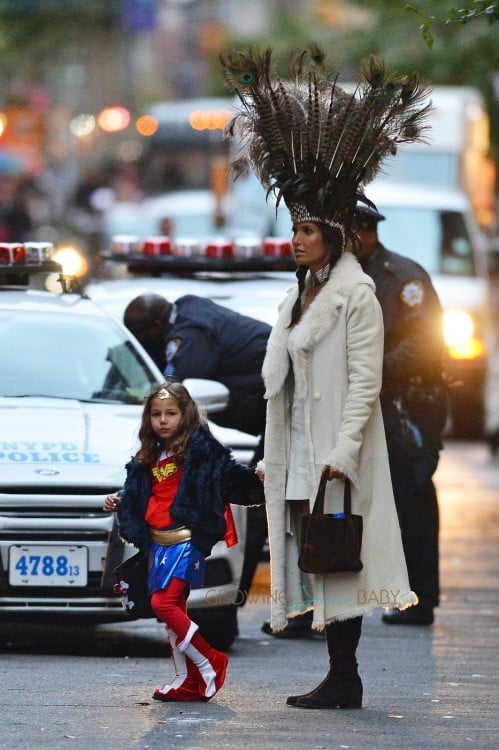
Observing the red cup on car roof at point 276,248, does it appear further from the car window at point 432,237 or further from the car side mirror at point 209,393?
the car window at point 432,237

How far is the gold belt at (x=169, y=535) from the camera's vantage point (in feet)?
21.4

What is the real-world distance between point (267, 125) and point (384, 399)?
94.2 inches

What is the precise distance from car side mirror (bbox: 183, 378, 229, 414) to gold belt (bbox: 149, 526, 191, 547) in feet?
5.61

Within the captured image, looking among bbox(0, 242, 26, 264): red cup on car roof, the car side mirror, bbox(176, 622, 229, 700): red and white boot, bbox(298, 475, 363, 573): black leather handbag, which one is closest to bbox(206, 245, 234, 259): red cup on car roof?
bbox(0, 242, 26, 264): red cup on car roof

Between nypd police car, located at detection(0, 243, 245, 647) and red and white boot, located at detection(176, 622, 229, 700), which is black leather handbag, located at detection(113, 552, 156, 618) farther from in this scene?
nypd police car, located at detection(0, 243, 245, 647)

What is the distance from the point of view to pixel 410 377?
8.73m

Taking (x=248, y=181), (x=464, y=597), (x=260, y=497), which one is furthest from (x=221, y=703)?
(x=248, y=181)

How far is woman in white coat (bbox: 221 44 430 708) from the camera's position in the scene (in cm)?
626

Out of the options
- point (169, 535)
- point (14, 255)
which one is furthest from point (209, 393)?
point (169, 535)

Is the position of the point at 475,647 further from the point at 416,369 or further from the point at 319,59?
the point at 319,59

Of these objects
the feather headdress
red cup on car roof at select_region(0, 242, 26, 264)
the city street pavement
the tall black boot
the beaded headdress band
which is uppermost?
the feather headdress

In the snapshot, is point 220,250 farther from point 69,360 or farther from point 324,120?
point 324,120

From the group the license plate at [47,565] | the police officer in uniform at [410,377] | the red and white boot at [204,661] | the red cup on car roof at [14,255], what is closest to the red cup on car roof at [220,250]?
the red cup on car roof at [14,255]

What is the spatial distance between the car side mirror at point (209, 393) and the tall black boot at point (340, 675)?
2044mm
